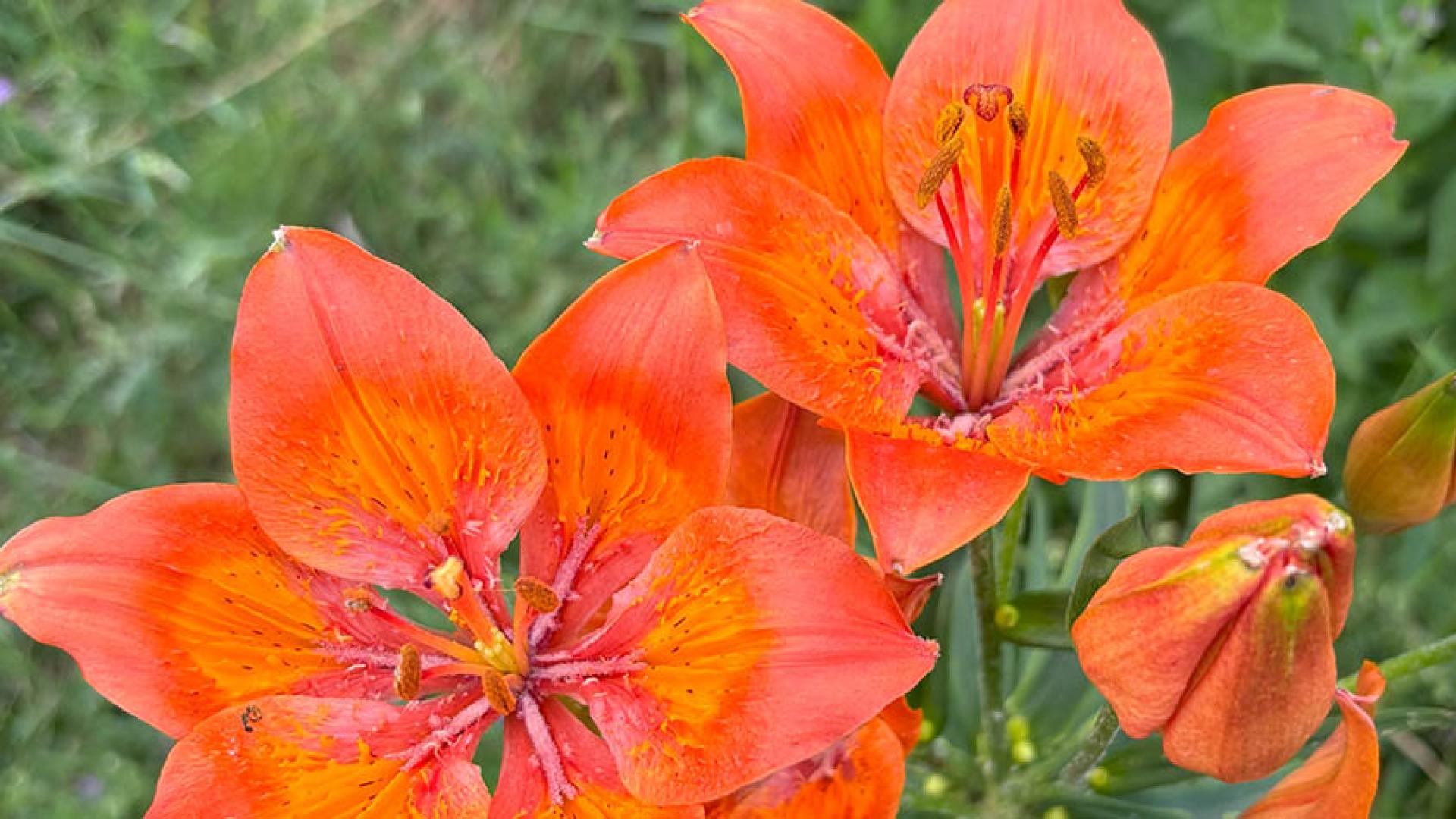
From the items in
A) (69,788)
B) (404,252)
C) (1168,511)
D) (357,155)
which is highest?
(357,155)

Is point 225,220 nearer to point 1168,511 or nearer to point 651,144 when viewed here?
point 651,144

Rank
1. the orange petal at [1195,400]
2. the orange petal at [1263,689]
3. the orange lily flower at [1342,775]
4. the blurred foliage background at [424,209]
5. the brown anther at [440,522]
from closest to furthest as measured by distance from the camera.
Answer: the orange petal at [1263,689]
the orange lily flower at [1342,775]
the orange petal at [1195,400]
the brown anther at [440,522]
the blurred foliage background at [424,209]

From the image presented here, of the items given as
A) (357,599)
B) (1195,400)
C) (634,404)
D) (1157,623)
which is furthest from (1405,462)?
(357,599)

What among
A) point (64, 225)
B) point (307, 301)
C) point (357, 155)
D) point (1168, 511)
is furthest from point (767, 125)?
point (64, 225)

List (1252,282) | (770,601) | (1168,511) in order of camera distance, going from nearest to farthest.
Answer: (770,601) → (1252,282) → (1168,511)

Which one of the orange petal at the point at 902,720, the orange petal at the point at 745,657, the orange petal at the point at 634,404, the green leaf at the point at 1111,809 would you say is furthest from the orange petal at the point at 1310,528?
the green leaf at the point at 1111,809

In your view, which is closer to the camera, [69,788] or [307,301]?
[307,301]

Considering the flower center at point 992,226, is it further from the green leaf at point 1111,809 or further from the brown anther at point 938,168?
the green leaf at point 1111,809

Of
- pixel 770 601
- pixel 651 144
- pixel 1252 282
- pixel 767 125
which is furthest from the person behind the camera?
pixel 651 144
